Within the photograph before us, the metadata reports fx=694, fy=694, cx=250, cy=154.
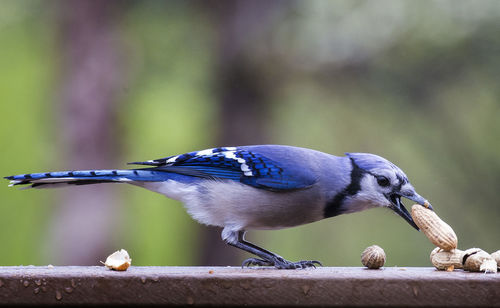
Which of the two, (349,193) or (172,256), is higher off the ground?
(349,193)

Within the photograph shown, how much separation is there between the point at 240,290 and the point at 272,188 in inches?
34.2

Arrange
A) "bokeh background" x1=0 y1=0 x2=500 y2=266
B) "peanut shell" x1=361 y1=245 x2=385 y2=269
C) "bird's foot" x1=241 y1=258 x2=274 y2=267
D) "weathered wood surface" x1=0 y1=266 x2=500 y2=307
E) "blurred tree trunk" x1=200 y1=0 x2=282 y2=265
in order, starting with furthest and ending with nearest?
"blurred tree trunk" x1=200 y1=0 x2=282 y2=265, "bokeh background" x1=0 y1=0 x2=500 y2=266, "bird's foot" x1=241 y1=258 x2=274 y2=267, "peanut shell" x1=361 y1=245 x2=385 y2=269, "weathered wood surface" x1=0 y1=266 x2=500 y2=307

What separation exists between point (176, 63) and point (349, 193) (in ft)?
11.9

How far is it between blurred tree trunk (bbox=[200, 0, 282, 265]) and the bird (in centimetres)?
275

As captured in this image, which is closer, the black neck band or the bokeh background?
the black neck band

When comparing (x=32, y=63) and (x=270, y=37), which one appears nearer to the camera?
(x=270, y=37)

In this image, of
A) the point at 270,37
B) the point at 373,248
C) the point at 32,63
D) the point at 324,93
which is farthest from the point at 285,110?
the point at 373,248

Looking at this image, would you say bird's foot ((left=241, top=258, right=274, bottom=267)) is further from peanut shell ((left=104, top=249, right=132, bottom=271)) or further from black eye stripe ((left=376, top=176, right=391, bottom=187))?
peanut shell ((left=104, top=249, right=132, bottom=271))

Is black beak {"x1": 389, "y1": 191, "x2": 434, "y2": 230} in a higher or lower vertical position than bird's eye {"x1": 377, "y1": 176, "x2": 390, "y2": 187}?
lower

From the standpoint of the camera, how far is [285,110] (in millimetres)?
6449

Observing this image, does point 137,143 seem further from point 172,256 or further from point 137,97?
point 172,256

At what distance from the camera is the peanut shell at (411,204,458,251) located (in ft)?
8.59

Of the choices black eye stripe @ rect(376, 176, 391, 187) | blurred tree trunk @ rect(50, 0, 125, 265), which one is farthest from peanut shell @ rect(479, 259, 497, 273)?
blurred tree trunk @ rect(50, 0, 125, 265)

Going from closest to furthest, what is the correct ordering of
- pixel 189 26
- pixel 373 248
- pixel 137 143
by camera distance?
pixel 373 248 → pixel 189 26 → pixel 137 143
